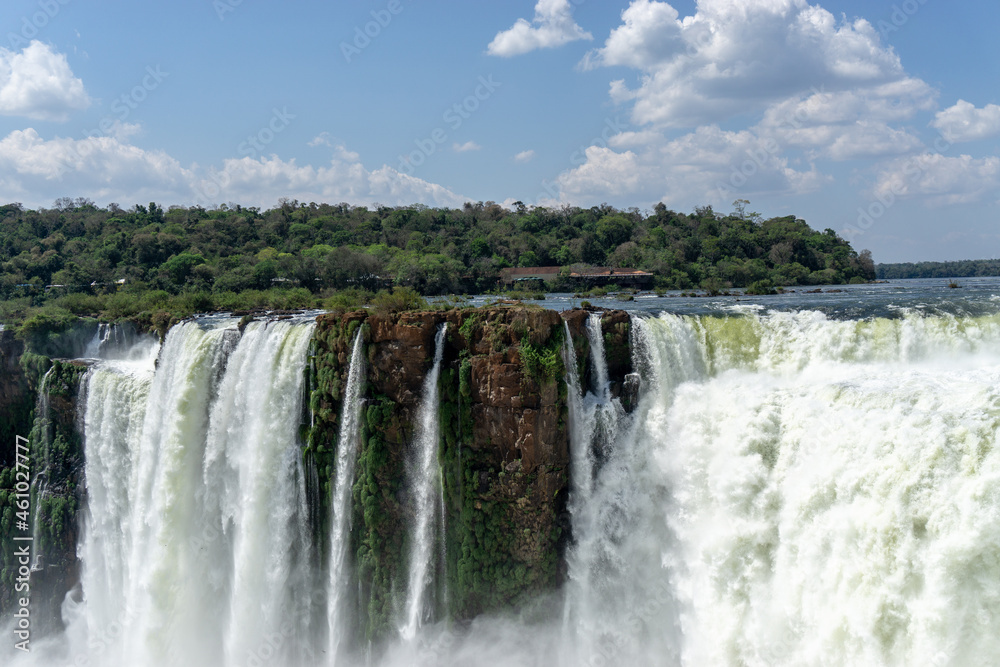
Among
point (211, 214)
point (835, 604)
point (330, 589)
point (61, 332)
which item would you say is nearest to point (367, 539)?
point (330, 589)

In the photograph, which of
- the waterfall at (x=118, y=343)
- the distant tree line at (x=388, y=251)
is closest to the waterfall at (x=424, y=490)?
the waterfall at (x=118, y=343)

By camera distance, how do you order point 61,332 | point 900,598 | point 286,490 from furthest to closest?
point 61,332 → point 286,490 → point 900,598

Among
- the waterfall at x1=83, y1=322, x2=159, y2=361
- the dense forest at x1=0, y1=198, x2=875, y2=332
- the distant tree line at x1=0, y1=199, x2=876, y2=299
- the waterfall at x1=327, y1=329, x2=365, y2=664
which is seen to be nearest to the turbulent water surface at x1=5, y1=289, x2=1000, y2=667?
the waterfall at x1=327, y1=329, x2=365, y2=664

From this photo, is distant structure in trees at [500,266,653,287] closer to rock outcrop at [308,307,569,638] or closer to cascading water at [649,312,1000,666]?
cascading water at [649,312,1000,666]

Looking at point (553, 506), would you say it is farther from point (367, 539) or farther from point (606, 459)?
point (367, 539)

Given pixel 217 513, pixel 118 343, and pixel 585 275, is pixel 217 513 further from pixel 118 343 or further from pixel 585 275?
pixel 585 275

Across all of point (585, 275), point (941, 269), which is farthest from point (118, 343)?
point (941, 269)
